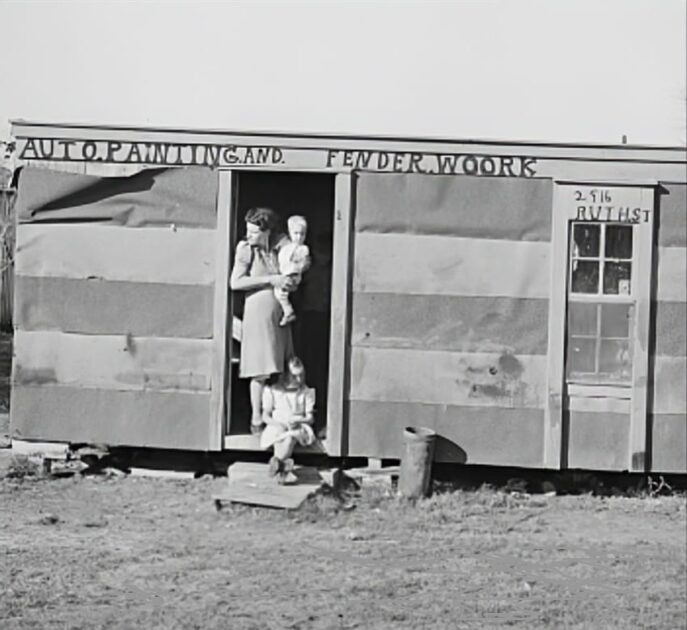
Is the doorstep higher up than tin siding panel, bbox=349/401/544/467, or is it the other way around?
tin siding panel, bbox=349/401/544/467

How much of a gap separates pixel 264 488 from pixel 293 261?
1692mm

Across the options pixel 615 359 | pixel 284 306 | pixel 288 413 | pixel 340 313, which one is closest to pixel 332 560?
pixel 288 413

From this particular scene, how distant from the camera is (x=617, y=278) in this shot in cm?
1040

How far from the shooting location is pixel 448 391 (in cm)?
1046

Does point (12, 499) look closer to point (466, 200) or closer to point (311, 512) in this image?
point (311, 512)

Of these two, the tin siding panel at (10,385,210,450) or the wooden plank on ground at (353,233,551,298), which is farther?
the tin siding panel at (10,385,210,450)

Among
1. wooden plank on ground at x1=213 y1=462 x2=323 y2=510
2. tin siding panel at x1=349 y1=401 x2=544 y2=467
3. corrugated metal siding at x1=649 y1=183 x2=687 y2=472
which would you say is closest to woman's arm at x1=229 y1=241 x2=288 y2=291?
tin siding panel at x1=349 y1=401 x2=544 y2=467

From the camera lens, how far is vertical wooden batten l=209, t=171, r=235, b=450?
10.5 meters

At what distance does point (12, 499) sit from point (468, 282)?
3533mm

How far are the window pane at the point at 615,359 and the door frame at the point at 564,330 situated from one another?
0.06 meters

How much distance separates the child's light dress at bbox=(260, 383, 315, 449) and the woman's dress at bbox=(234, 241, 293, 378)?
0.58 feet

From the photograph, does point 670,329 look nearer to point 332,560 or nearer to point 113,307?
point 332,560

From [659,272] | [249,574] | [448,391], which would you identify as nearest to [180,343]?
[448,391]

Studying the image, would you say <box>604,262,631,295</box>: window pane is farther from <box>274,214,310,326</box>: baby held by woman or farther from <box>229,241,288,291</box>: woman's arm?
<box>229,241,288,291</box>: woman's arm
